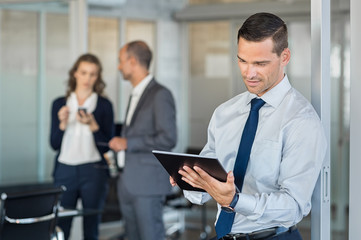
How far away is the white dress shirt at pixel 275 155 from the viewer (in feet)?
7.83

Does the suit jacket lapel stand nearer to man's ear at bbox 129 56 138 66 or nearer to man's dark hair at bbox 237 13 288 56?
man's ear at bbox 129 56 138 66

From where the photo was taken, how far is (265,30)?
2451 mm

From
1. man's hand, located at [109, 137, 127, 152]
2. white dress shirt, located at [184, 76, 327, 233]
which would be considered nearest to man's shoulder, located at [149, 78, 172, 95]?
man's hand, located at [109, 137, 127, 152]

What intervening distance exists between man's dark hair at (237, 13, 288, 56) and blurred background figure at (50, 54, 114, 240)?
9.90 ft

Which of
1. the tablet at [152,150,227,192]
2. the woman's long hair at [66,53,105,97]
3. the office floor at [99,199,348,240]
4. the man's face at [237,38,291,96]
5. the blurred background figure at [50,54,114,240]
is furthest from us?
the office floor at [99,199,348,240]

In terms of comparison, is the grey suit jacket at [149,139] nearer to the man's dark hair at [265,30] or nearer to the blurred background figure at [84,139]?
the blurred background figure at [84,139]

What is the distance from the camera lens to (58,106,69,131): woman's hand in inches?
212

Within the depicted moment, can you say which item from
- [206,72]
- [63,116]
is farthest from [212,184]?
[206,72]

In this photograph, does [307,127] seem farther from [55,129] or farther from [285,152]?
[55,129]

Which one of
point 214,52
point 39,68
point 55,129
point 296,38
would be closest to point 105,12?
point 39,68

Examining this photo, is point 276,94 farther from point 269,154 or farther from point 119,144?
point 119,144

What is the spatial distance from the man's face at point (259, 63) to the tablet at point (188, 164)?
358 millimetres

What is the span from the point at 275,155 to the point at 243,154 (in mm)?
142

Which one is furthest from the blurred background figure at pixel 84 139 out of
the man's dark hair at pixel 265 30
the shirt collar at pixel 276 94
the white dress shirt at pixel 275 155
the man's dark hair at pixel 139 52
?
the man's dark hair at pixel 265 30
